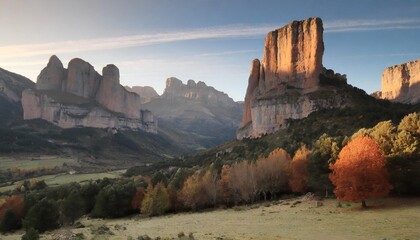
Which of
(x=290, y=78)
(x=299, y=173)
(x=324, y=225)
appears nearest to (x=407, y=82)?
(x=290, y=78)

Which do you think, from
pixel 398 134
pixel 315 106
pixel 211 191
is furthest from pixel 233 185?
pixel 315 106

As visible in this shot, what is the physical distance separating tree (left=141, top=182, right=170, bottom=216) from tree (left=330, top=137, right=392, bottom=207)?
36.0 metres

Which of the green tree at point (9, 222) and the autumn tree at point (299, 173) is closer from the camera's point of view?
the autumn tree at point (299, 173)

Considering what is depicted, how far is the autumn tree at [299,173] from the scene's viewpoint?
68.0 meters

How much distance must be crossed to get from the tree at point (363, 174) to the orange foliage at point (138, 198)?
43549mm

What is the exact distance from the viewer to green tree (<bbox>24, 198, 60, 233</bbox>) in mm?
61406

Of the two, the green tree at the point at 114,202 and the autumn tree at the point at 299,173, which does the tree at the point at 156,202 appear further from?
the autumn tree at the point at 299,173

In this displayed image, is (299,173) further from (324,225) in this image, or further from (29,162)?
(29,162)

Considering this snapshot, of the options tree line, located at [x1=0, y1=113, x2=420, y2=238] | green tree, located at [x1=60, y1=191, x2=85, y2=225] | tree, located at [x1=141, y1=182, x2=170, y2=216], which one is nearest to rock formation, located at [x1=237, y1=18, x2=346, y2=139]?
tree line, located at [x1=0, y1=113, x2=420, y2=238]

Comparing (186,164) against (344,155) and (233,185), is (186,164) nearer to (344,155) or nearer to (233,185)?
(233,185)

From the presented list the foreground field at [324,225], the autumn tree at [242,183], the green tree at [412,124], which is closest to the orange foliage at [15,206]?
the foreground field at [324,225]

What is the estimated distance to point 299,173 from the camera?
69000mm

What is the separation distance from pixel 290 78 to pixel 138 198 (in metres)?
86.3

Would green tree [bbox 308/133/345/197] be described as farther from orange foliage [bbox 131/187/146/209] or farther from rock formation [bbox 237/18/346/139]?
rock formation [bbox 237/18/346/139]
